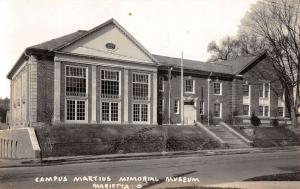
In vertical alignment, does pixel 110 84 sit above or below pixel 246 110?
above

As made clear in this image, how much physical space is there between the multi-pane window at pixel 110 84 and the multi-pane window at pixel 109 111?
0.66 meters

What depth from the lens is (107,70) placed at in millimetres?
32625

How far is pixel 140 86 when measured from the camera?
34.5 m

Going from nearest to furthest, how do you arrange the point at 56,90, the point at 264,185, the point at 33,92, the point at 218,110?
1. the point at 264,185
2. the point at 33,92
3. the point at 56,90
4. the point at 218,110

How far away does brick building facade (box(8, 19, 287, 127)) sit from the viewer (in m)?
30.0

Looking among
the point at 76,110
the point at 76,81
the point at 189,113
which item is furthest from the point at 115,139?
the point at 189,113

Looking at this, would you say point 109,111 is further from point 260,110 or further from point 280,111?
point 280,111

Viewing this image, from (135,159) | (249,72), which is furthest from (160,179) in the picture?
(249,72)

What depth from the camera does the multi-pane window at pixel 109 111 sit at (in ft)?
107

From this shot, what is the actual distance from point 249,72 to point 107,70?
59.9 ft

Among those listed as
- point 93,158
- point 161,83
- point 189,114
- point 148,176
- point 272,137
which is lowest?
point 272,137

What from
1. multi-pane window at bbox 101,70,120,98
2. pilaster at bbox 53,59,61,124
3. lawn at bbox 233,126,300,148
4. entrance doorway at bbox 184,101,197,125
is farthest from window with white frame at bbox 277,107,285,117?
pilaster at bbox 53,59,61,124

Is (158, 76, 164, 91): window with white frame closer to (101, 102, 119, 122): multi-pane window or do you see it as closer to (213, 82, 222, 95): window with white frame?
(101, 102, 119, 122): multi-pane window

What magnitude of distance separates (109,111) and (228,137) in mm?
9967
